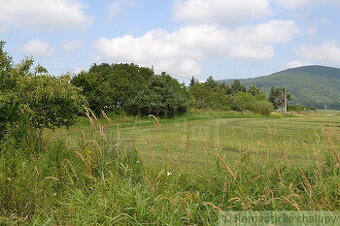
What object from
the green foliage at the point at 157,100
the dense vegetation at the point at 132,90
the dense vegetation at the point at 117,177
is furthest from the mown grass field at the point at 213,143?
the dense vegetation at the point at 132,90

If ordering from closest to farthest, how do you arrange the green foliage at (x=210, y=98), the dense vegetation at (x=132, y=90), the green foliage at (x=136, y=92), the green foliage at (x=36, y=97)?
the green foliage at (x=36, y=97)
the dense vegetation at (x=132, y=90)
the green foliage at (x=136, y=92)
the green foliage at (x=210, y=98)

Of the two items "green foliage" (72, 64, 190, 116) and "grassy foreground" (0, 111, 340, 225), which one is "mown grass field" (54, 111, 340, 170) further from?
"green foliage" (72, 64, 190, 116)

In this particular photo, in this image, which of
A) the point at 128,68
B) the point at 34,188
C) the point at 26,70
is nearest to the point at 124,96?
the point at 128,68

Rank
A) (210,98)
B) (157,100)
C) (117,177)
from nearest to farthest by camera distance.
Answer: (117,177), (157,100), (210,98)

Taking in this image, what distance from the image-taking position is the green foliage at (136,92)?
55.2 ft

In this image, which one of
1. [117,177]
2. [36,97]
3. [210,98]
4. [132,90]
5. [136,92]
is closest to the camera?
[117,177]

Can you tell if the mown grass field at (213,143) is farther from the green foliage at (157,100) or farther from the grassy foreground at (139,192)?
the green foliage at (157,100)

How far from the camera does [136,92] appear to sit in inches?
705

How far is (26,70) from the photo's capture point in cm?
673

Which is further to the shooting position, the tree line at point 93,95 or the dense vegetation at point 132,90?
the dense vegetation at point 132,90

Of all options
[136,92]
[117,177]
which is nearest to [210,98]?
[136,92]

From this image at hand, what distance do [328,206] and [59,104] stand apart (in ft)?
17.3

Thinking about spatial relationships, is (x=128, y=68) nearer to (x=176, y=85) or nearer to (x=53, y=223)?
(x=176, y=85)

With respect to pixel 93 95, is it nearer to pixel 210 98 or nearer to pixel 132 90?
pixel 132 90
